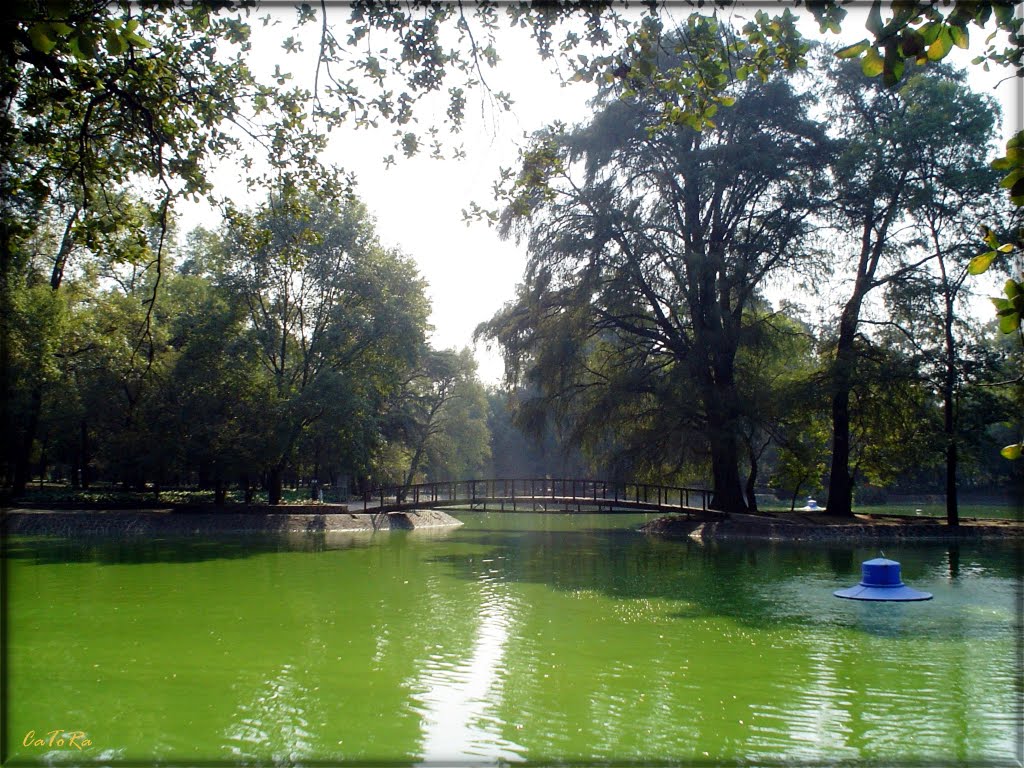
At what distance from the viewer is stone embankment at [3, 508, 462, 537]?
22.3 m

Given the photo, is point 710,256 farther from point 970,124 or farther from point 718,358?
point 970,124

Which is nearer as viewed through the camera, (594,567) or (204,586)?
(204,586)

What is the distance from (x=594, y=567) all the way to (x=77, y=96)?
1304cm

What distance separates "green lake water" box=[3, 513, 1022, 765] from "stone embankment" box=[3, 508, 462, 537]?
7887 millimetres

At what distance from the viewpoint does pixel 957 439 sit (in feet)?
70.7

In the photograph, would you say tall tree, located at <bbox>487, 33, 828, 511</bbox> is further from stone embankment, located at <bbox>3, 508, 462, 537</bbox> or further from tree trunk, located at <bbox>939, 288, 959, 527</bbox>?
stone embankment, located at <bbox>3, 508, 462, 537</bbox>

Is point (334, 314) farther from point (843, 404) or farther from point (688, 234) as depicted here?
point (843, 404)

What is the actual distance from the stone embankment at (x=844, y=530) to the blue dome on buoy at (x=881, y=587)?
30.2 feet

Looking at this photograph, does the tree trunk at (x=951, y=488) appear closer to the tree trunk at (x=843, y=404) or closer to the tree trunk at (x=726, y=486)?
the tree trunk at (x=843, y=404)

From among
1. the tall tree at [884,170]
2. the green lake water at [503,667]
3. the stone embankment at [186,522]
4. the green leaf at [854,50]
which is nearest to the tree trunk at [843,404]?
the tall tree at [884,170]

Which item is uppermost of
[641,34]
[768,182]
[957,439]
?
[768,182]

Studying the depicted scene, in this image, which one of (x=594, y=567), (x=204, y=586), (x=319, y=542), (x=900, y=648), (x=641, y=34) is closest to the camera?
(x=641, y=34)

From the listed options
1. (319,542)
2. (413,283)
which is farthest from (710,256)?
(319,542)

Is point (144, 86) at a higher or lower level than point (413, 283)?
lower
